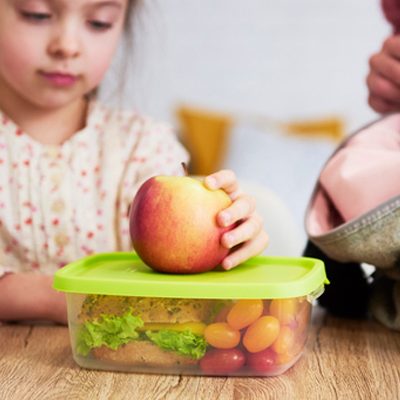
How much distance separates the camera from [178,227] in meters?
0.87

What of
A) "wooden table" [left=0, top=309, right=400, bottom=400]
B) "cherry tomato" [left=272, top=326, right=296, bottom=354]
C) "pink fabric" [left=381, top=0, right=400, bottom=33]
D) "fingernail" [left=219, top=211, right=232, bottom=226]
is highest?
"pink fabric" [left=381, top=0, right=400, bottom=33]

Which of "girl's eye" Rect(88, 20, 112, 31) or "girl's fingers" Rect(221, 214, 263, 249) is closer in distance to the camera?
"girl's fingers" Rect(221, 214, 263, 249)

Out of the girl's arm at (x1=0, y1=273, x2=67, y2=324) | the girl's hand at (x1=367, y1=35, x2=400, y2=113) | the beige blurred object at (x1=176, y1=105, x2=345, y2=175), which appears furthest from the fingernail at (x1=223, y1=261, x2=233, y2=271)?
the beige blurred object at (x1=176, y1=105, x2=345, y2=175)

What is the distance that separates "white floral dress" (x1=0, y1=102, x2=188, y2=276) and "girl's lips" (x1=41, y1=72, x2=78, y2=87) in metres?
0.15

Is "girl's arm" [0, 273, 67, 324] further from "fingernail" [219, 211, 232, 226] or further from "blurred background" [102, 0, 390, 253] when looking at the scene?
"blurred background" [102, 0, 390, 253]

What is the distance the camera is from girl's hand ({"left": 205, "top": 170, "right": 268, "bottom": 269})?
89cm

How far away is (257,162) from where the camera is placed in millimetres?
3031

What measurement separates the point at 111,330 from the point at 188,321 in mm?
77

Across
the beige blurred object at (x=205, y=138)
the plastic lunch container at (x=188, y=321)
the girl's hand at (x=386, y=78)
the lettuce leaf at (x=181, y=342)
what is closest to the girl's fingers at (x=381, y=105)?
the girl's hand at (x=386, y=78)

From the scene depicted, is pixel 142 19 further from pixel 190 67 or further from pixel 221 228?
pixel 190 67

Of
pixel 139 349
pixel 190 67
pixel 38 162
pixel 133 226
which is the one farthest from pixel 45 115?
pixel 190 67

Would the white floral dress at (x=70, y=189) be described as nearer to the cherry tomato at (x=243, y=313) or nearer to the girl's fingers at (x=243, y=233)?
the girl's fingers at (x=243, y=233)

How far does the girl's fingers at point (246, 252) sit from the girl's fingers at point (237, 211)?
32 millimetres

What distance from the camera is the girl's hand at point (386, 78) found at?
1183mm
